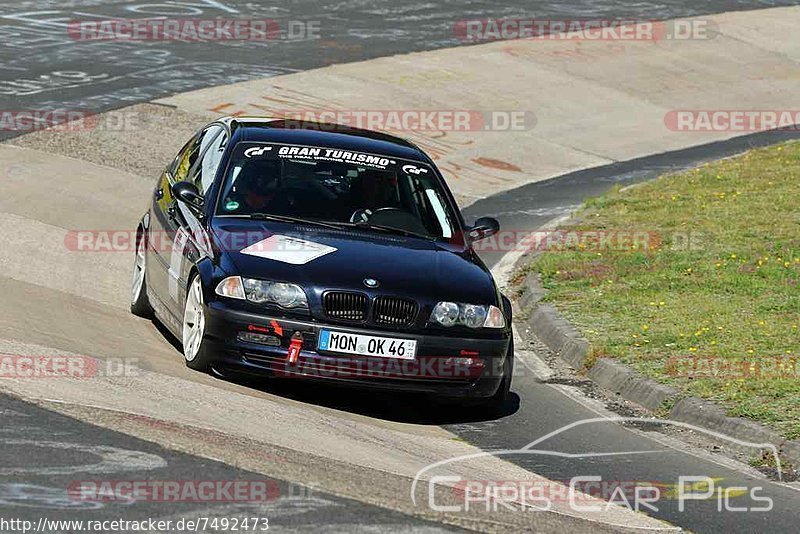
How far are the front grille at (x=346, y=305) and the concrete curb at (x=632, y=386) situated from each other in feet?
7.46

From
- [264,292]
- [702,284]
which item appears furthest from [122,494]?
A: [702,284]

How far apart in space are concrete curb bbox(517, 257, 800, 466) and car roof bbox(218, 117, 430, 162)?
6.34 ft

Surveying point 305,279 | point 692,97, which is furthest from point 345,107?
point 305,279

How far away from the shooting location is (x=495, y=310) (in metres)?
9.19

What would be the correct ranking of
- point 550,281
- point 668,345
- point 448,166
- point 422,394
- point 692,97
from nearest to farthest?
point 422,394 < point 668,345 < point 550,281 < point 448,166 < point 692,97

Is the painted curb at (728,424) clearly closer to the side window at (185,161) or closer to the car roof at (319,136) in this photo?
the car roof at (319,136)

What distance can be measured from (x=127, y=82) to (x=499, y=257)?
371 inches

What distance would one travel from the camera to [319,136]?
10492 millimetres

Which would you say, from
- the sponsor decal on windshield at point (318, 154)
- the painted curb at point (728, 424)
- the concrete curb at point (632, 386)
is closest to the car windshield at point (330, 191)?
the sponsor decal on windshield at point (318, 154)

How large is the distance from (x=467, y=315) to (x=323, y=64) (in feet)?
56.0

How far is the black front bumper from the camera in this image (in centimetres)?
865

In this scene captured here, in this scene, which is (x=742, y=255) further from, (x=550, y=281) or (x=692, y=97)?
(x=692, y=97)

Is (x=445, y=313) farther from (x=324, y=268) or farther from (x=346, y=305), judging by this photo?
(x=324, y=268)

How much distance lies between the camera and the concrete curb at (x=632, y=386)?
28.8 feet
